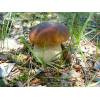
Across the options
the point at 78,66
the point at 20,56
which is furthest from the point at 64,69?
the point at 20,56

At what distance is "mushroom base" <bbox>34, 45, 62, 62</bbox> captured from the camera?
274cm

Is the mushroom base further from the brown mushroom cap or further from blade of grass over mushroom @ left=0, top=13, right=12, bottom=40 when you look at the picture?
blade of grass over mushroom @ left=0, top=13, right=12, bottom=40

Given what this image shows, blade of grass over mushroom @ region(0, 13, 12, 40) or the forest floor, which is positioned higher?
blade of grass over mushroom @ region(0, 13, 12, 40)

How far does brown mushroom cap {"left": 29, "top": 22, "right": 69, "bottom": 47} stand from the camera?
2.73 metres

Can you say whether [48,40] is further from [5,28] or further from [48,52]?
[5,28]

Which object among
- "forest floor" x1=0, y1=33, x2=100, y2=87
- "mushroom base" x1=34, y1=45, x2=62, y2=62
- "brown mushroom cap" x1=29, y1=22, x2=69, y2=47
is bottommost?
"forest floor" x1=0, y1=33, x2=100, y2=87

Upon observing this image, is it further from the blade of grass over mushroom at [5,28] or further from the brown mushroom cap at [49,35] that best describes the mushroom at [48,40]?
the blade of grass over mushroom at [5,28]

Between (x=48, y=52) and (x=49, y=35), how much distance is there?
103 mm

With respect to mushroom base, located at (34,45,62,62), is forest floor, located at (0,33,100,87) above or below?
below

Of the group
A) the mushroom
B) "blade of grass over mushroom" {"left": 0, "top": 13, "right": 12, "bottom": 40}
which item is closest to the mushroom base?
the mushroom

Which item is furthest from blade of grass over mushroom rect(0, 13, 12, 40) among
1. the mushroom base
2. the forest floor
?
the mushroom base

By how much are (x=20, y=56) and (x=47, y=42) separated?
0.19 meters

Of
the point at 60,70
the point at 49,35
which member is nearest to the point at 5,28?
the point at 49,35

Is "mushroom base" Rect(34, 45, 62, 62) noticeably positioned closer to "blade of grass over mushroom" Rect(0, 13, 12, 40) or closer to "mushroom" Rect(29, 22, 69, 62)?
"mushroom" Rect(29, 22, 69, 62)
